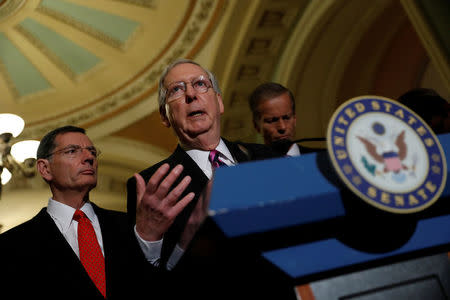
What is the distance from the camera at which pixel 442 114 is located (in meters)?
1.53

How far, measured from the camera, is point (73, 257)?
4.06 ft

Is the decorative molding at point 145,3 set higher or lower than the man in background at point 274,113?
higher

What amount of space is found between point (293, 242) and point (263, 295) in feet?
0.38

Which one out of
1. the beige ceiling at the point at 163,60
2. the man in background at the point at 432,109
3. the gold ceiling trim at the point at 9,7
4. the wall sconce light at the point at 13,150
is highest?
the gold ceiling trim at the point at 9,7

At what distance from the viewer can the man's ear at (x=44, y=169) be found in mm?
1811

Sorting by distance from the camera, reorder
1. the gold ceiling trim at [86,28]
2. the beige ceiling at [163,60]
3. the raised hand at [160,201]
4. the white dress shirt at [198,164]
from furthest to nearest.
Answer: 1. the gold ceiling trim at [86,28]
2. the beige ceiling at [163,60]
3. the white dress shirt at [198,164]
4. the raised hand at [160,201]

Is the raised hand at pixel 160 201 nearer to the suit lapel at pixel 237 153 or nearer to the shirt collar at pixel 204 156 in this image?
the shirt collar at pixel 204 156

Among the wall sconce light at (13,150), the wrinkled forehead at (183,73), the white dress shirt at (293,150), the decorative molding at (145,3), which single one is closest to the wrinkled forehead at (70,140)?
the wrinkled forehead at (183,73)

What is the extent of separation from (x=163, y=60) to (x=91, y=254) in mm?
5695

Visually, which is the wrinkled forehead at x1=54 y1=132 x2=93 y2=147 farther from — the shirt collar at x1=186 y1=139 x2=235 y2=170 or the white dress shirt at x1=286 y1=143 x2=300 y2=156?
the white dress shirt at x1=286 y1=143 x2=300 y2=156

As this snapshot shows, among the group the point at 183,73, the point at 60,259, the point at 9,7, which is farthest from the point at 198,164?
the point at 9,7

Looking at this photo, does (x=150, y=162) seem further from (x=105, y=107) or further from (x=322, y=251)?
(x=322, y=251)

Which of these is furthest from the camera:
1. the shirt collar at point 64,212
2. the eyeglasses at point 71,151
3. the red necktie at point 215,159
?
the eyeglasses at point 71,151

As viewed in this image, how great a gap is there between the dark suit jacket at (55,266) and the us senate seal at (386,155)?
644mm
